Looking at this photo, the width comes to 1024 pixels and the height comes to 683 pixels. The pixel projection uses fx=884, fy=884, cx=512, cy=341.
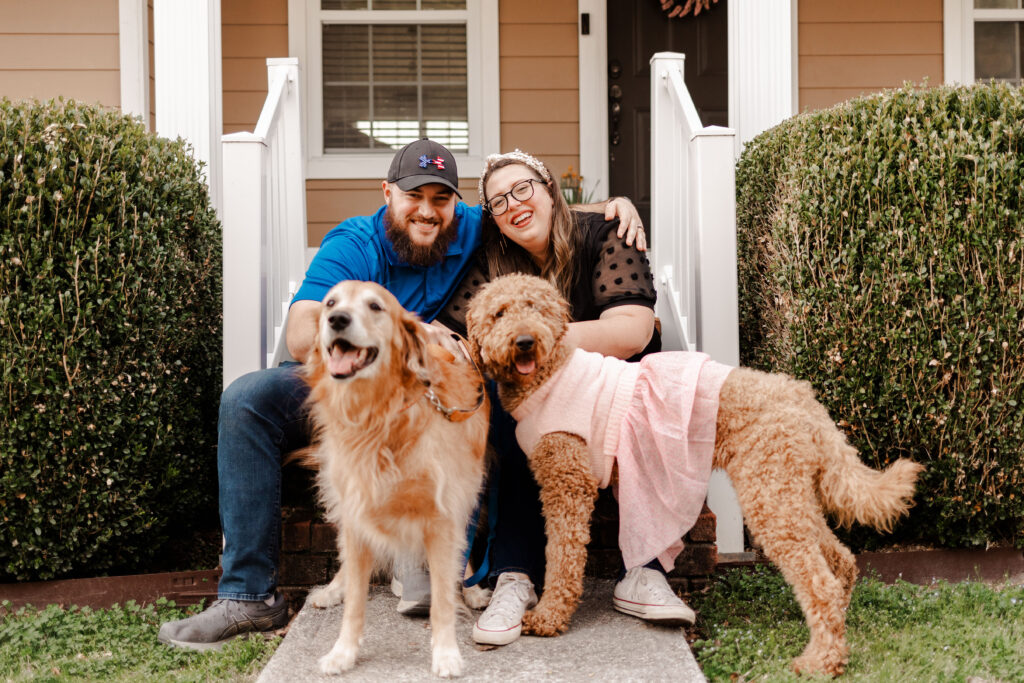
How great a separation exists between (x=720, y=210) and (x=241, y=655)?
2495 millimetres

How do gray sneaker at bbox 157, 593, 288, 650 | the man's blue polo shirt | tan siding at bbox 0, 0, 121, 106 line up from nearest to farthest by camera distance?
gray sneaker at bbox 157, 593, 288, 650, the man's blue polo shirt, tan siding at bbox 0, 0, 121, 106

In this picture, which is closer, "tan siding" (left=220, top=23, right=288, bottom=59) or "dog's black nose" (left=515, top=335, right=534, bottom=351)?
"dog's black nose" (left=515, top=335, right=534, bottom=351)

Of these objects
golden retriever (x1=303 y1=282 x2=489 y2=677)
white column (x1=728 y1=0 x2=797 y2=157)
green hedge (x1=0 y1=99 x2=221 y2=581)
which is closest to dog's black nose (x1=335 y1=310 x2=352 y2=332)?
golden retriever (x1=303 y1=282 x2=489 y2=677)

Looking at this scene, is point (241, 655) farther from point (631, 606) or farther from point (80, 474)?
point (631, 606)

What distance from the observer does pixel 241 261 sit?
3523 mm

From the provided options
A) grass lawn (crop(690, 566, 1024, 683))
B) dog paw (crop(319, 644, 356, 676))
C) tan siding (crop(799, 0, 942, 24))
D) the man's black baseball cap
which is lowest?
grass lawn (crop(690, 566, 1024, 683))

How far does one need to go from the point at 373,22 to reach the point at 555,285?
3950 millimetres

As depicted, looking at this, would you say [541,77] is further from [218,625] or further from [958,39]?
[218,625]

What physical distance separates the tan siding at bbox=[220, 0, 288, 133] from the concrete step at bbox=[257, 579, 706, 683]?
4.25m

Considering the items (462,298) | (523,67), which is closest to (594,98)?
(523,67)

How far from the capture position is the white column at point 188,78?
438cm

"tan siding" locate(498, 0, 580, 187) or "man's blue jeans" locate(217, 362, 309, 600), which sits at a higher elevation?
"tan siding" locate(498, 0, 580, 187)

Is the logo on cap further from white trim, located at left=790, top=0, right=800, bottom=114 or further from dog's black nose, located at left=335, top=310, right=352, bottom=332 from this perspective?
white trim, located at left=790, top=0, right=800, bottom=114

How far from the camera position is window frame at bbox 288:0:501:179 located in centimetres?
627
